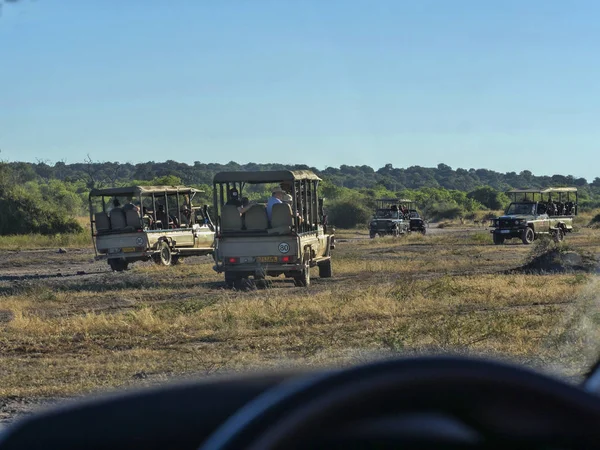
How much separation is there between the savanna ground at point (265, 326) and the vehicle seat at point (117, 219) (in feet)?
11.5

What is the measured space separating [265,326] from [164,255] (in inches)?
552

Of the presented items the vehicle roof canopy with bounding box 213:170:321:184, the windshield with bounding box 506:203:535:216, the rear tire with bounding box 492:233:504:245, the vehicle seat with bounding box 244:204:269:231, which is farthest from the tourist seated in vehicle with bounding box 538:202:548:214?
the vehicle seat with bounding box 244:204:269:231

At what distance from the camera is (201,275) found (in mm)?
23812

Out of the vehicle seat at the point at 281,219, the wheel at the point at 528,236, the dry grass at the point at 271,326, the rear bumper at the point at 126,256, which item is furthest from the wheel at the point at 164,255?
the wheel at the point at 528,236

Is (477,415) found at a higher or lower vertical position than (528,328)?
higher

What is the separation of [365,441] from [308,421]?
4.3 inches

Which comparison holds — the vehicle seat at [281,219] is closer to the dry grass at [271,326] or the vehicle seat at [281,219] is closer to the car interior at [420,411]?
the dry grass at [271,326]

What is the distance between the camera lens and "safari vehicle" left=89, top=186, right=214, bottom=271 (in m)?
25.4

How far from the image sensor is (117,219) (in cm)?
2556

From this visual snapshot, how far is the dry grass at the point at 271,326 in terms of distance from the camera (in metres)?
9.45

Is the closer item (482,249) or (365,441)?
(365,441)

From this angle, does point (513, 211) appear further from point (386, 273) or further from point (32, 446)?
point (32, 446)

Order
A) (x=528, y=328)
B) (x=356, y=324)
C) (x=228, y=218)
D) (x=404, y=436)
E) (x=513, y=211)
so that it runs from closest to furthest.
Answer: (x=404, y=436), (x=528, y=328), (x=356, y=324), (x=228, y=218), (x=513, y=211)

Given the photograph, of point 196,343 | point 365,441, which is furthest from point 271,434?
point 196,343
